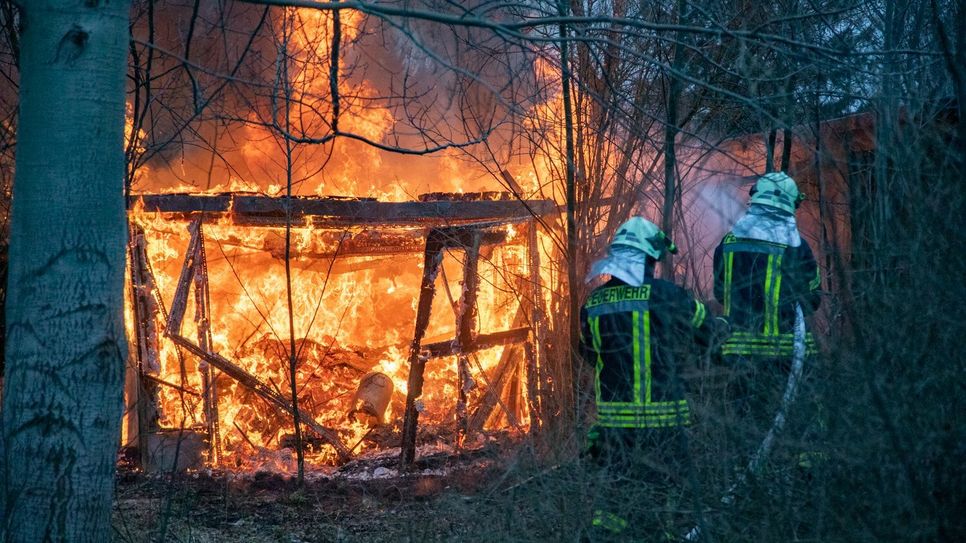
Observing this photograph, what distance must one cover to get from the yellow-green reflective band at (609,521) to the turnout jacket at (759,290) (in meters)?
1.37

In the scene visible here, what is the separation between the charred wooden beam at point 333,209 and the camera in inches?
378

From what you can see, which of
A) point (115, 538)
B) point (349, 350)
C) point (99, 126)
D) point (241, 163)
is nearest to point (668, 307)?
point (99, 126)

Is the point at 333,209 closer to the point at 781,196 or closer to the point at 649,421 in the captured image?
the point at 781,196

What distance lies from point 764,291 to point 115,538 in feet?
15.2

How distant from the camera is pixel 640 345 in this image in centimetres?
546

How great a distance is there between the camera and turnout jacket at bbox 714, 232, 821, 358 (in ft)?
19.6

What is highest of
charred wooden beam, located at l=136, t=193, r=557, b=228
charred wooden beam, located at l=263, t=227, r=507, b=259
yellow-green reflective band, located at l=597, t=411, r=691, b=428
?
charred wooden beam, located at l=136, t=193, r=557, b=228

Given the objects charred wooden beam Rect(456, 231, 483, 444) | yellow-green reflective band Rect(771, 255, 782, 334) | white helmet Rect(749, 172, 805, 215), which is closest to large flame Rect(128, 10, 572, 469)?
charred wooden beam Rect(456, 231, 483, 444)

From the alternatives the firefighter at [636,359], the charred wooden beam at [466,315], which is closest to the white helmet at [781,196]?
the firefighter at [636,359]

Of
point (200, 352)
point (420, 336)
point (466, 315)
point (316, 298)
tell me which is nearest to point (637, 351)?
point (420, 336)

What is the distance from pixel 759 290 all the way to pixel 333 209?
4.97 metres

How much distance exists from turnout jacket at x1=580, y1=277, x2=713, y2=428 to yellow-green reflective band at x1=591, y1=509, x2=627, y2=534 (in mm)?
561

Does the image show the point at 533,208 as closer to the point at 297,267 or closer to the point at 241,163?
the point at 297,267

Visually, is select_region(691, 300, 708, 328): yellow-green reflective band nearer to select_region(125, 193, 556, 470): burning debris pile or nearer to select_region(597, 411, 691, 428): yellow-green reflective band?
select_region(597, 411, 691, 428): yellow-green reflective band
